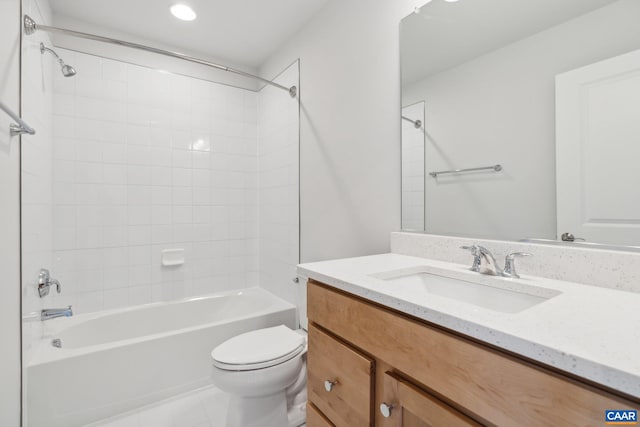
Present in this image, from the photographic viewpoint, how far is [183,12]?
1.93 m

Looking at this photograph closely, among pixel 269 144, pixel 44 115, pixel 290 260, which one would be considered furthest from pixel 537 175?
pixel 44 115

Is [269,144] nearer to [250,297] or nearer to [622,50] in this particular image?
[250,297]

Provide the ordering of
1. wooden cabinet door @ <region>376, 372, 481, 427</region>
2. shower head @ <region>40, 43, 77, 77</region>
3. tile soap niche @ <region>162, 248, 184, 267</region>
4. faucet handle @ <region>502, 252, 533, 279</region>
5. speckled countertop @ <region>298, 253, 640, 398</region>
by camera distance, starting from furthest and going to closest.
A: tile soap niche @ <region>162, 248, 184, 267</region>
shower head @ <region>40, 43, 77, 77</region>
faucet handle @ <region>502, 252, 533, 279</region>
wooden cabinet door @ <region>376, 372, 481, 427</region>
speckled countertop @ <region>298, 253, 640, 398</region>

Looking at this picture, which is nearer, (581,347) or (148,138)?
(581,347)

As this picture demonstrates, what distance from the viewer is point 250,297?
2.56 metres

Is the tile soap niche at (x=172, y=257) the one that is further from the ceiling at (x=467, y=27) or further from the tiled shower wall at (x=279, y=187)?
the ceiling at (x=467, y=27)

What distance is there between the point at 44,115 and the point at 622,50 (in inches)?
107

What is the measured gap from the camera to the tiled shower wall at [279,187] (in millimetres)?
2232

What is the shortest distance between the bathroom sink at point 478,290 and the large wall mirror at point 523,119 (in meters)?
0.25

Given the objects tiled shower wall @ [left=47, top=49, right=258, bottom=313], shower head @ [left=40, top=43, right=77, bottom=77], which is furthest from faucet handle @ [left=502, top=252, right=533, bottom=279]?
shower head @ [left=40, top=43, right=77, bottom=77]

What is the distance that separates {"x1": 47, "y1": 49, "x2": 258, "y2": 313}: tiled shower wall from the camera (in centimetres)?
204

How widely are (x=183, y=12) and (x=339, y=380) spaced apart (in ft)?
7.70

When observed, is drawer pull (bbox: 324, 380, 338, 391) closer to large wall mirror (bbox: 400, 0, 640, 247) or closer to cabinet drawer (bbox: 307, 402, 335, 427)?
cabinet drawer (bbox: 307, 402, 335, 427)

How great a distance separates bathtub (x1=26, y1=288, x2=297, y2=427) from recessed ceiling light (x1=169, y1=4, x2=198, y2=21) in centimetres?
209
